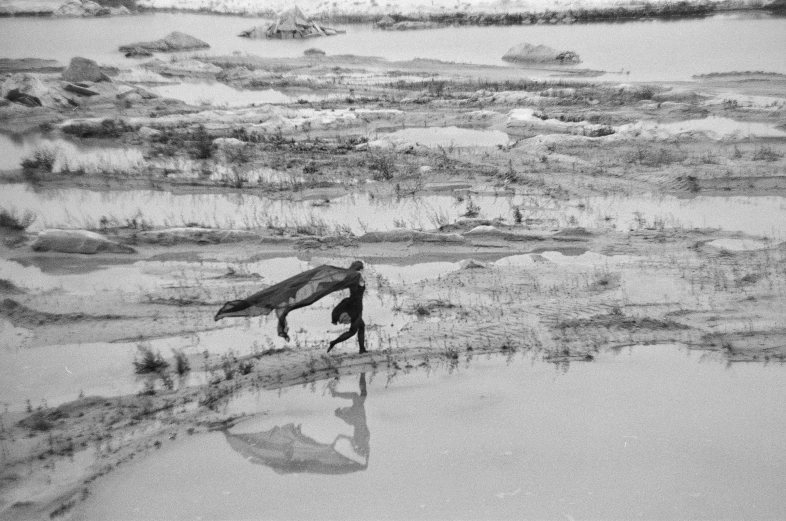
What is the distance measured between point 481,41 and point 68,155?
14903 mm

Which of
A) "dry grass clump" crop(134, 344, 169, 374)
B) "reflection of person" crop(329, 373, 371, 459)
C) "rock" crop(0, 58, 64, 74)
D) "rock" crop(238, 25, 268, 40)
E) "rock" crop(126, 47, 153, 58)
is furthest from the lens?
"rock" crop(238, 25, 268, 40)

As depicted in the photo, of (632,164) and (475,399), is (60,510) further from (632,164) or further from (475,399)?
(632,164)

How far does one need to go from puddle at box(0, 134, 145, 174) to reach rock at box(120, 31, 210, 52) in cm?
1035

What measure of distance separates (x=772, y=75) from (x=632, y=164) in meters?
8.00

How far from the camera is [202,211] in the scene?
10438 mm

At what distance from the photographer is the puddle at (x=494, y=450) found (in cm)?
489

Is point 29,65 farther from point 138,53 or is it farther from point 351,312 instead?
point 351,312

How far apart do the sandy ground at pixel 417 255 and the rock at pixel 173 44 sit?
908cm

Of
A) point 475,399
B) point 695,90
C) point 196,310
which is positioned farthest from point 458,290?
point 695,90

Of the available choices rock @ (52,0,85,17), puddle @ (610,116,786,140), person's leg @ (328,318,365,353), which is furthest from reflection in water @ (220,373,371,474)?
rock @ (52,0,85,17)

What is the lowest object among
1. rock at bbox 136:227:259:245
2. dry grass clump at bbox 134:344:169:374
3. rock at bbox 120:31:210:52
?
dry grass clump at bbox 134:344:169:374

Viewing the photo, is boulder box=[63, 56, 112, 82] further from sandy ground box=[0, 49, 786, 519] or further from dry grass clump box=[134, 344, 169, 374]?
dry grass clump box=[134, 344, 169, 374]

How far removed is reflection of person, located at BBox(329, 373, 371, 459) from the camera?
5617 mm

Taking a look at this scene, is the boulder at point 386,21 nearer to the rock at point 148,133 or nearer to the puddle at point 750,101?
the puddle at point 750,101
